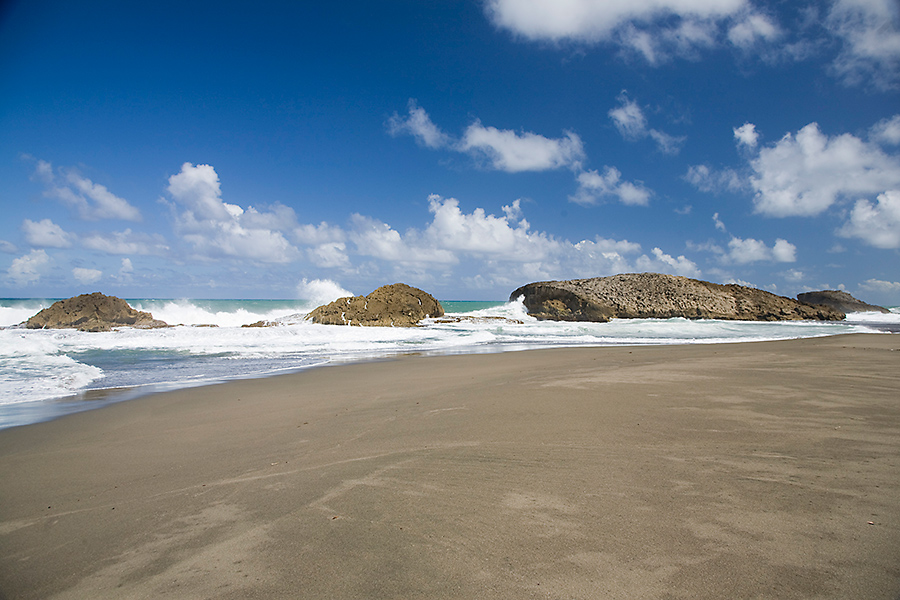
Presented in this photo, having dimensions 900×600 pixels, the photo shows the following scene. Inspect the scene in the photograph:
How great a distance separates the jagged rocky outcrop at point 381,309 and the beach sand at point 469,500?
671 inches

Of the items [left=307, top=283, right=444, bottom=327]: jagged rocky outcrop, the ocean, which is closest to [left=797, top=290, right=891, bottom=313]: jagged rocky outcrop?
[left=307, top=283, right=444, bottom=327]: jagged rocky outcrop

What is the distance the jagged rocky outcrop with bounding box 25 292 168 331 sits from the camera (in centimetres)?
2022

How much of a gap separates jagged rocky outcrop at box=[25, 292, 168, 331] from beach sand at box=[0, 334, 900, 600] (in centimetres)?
1964

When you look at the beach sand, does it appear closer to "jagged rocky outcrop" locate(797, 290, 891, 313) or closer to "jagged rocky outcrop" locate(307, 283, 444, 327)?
"jagged rocky outcrop" locate(307, 283, 444, 327)

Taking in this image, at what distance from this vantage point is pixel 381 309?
23375mm

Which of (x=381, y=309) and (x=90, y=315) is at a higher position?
(x=381, y=309)

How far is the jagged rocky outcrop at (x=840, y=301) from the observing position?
4534 centimetres

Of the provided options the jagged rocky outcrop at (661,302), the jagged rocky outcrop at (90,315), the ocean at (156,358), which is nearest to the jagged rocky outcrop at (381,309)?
the ocean at (156,358)

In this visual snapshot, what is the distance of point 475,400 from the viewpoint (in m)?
5.25

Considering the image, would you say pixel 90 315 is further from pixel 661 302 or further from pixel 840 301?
pixel 840 301

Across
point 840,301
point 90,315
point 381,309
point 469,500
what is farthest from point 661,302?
point 90,315

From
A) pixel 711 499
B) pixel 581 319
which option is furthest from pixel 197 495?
pixel 581 319

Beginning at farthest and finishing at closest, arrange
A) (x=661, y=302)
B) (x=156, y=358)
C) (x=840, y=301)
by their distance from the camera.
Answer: (x=840, y=301) < (x=661, y=302) < (x=156, y=358)

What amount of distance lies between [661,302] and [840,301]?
2745cm
